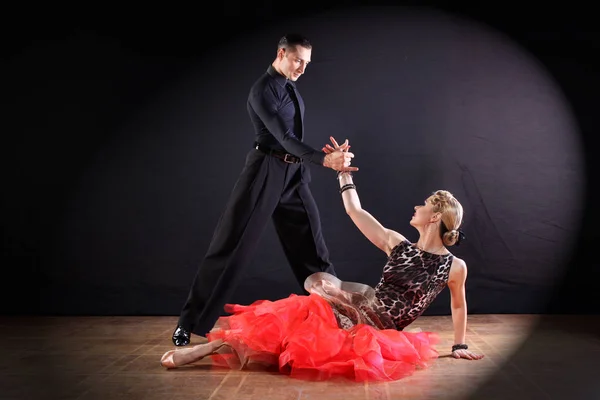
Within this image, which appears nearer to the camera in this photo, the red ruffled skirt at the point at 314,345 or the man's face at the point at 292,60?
the red ruffled skirt at the point at 314,345

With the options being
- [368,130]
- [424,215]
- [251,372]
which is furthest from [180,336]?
[368,130]

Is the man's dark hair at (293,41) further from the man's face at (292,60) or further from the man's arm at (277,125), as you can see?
the man's arm at (277,125)

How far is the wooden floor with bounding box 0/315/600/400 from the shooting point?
273cm

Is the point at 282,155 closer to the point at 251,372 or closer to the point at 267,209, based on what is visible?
the point at 267,209

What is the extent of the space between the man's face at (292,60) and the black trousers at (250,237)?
18.7 inches

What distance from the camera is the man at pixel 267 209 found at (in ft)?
11.8

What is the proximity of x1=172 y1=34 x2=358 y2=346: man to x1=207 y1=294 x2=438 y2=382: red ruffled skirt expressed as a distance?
42cm

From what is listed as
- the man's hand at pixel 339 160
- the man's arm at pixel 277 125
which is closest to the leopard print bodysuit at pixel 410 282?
the man's hand at pixel 339 160

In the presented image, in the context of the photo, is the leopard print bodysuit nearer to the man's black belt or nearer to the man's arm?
the man's arm

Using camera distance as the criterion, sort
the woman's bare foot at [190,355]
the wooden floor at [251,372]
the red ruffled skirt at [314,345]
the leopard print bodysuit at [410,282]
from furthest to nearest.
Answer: the leopard print bodysuit at [410,282], the woman's bare foot at [190,355], the red ruffled skirt at [314,345], the wooden floor at [251,372]

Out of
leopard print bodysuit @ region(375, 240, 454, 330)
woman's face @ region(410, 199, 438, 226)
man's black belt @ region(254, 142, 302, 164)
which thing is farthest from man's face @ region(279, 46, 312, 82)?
leopard print bodysuit @ region(375, 240, 454, 330)

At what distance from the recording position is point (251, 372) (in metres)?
3.05

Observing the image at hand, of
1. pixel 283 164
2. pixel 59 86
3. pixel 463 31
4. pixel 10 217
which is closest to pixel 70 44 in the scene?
pixel 59 86

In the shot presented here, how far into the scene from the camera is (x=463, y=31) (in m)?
4.90
